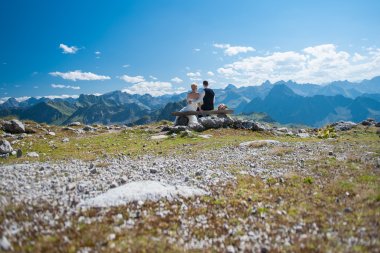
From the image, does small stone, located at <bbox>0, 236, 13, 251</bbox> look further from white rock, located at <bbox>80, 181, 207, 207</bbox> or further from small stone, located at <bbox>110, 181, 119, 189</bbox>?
small stone, located at <bbox>110, 181, 119, 189</bbox>

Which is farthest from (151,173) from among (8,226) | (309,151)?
(309,151)

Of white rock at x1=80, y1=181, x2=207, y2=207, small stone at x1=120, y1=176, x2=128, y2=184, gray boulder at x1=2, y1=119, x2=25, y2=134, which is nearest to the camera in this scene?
white rock at x1=80, y1=181, x2=207, y2=207

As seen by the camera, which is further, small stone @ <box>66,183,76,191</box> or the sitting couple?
the sitting couple

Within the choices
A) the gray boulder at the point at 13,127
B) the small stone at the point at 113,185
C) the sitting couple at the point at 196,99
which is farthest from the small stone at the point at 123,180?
the gray boulder at the point at 13,127

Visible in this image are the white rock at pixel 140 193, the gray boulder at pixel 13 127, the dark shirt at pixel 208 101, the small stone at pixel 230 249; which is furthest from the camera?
the gray boulder at pixel 13 127

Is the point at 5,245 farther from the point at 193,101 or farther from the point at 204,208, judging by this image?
the point at 193,101

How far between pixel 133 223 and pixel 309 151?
16.1 metres

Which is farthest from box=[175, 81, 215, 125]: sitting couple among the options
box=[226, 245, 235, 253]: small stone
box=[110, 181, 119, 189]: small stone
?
box=[226, 245, 235, 253]: small stone

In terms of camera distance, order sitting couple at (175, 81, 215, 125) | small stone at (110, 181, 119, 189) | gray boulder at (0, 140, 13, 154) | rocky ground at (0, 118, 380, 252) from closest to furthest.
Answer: rocky ground at (0, 118, 380, 252) → small stone at (110, 181, 119, 189) → gray boulder at (0, 140, 13, 154) → sitting couple at (175, 81, 215, 125)

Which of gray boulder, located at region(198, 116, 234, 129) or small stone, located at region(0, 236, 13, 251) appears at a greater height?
gray boulder, located at region(198, 116, 234, 129)

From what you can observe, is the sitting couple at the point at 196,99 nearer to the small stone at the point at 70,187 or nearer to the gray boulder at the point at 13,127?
the small stone at the point at 70,187

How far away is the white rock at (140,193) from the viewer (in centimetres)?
982

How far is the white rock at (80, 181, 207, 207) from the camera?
9.82m

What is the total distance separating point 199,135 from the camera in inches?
1179
